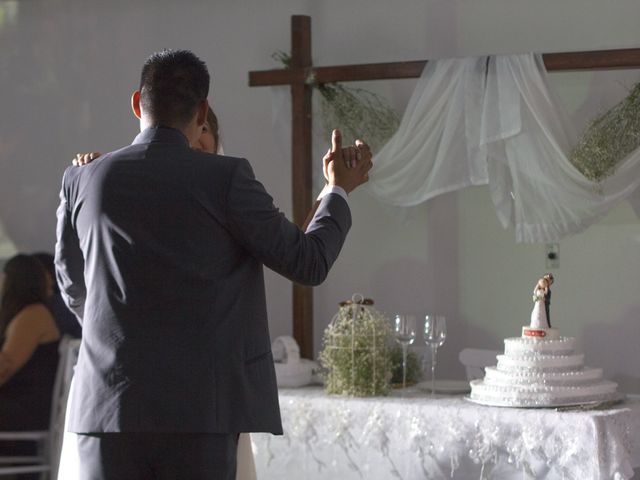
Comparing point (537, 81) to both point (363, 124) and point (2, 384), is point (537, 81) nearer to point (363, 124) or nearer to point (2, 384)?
point (363, 124)

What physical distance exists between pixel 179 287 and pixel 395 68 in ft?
8.26

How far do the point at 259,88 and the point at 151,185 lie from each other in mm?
3045

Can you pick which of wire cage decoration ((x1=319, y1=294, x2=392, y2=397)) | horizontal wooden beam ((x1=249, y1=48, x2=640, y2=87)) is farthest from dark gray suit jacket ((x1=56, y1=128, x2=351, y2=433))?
horizontal wooden beam ((x1=249, y1=48, x2=640, y2=87))

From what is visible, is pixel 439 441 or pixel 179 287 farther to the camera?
pixel 439 441

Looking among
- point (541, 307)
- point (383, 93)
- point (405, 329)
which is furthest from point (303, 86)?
point (541, 307)

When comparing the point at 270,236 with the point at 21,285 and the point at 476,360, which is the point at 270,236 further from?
the point at 21,285

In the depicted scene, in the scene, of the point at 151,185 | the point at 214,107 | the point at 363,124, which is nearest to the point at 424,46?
the point at 363,124

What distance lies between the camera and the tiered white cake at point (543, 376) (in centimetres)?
351

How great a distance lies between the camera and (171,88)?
1.98 meters

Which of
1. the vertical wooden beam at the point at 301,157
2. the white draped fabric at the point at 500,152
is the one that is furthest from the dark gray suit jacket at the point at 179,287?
the vertical wooden beam at the point at 301,157

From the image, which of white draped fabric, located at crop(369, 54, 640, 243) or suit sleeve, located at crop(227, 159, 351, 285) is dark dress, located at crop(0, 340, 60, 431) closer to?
white draped fabric, located at crop(369, 54, 640, 243)

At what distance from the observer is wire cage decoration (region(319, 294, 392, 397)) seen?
152 inches

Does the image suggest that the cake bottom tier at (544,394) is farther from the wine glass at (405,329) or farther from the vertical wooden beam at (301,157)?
the vertical wooden beam at (301,157)

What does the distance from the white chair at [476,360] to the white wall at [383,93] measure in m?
0.31
